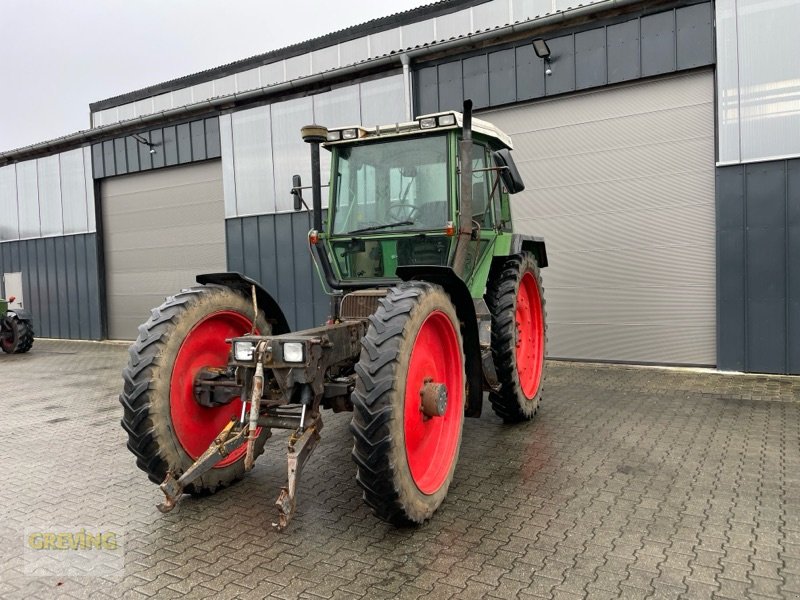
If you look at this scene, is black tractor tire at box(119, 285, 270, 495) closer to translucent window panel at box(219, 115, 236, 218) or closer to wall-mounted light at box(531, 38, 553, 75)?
wall-mounted light at box(531, 38, 553, 75)

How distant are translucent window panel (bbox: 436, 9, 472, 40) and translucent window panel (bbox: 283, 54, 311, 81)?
3426 mm

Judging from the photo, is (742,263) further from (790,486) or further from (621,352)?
(790,486)

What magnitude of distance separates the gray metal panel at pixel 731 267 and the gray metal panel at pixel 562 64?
2353 millimetres

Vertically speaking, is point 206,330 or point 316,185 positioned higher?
point 316,185

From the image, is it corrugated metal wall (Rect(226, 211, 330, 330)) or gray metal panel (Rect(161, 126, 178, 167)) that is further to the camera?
gray metal panel (Rect(161, 126, 178, 167))

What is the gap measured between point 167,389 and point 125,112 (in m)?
17.3

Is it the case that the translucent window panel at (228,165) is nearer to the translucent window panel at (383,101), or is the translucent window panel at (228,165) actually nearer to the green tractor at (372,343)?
the translucent window panel at (383,101)

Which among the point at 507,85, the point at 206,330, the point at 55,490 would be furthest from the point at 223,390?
the point at 507,85

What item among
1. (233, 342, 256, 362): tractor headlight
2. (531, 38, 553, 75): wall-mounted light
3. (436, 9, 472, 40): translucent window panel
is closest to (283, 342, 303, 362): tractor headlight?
(233, 342, 256, 362): tractor headlight

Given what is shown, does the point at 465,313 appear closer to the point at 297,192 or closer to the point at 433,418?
the point at 433,418

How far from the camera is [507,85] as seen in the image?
9031 millimetres

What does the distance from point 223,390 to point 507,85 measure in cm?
678

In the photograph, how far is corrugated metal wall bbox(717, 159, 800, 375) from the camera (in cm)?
723

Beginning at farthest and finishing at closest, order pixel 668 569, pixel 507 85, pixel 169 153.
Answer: pixel 169 153
pixel 507 85
pixel 668 569
